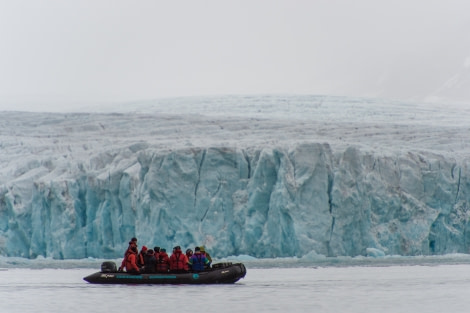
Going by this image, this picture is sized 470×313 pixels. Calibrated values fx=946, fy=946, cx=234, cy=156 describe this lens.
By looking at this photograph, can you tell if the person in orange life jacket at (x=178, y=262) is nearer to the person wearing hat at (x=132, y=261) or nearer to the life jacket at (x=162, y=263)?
the life jacket at (x=162, y=263)

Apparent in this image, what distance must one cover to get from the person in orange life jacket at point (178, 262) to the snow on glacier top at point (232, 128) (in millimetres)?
11152

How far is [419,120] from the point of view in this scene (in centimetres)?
4122

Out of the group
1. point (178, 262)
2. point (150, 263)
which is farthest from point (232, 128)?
point (178, 262)

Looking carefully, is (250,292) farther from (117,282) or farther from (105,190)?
(105,190)

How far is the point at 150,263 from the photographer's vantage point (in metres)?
21.5

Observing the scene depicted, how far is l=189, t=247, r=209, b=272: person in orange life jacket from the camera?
837 inches

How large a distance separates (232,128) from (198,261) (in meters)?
17.2

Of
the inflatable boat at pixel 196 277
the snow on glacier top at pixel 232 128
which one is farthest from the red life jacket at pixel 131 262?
the snow on glacier top at pixel 232 128

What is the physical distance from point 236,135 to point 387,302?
2030 centimetres

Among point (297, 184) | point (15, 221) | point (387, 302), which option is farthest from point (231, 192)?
point (387, 302)

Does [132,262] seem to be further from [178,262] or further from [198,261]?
[198,261]

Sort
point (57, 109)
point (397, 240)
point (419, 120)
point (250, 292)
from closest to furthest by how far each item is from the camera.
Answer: point (250, 292)
point (397, 240)
point (419, 120)
point (57, 109)

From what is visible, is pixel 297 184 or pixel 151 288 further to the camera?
pixel 297 184

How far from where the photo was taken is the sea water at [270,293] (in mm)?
16234
